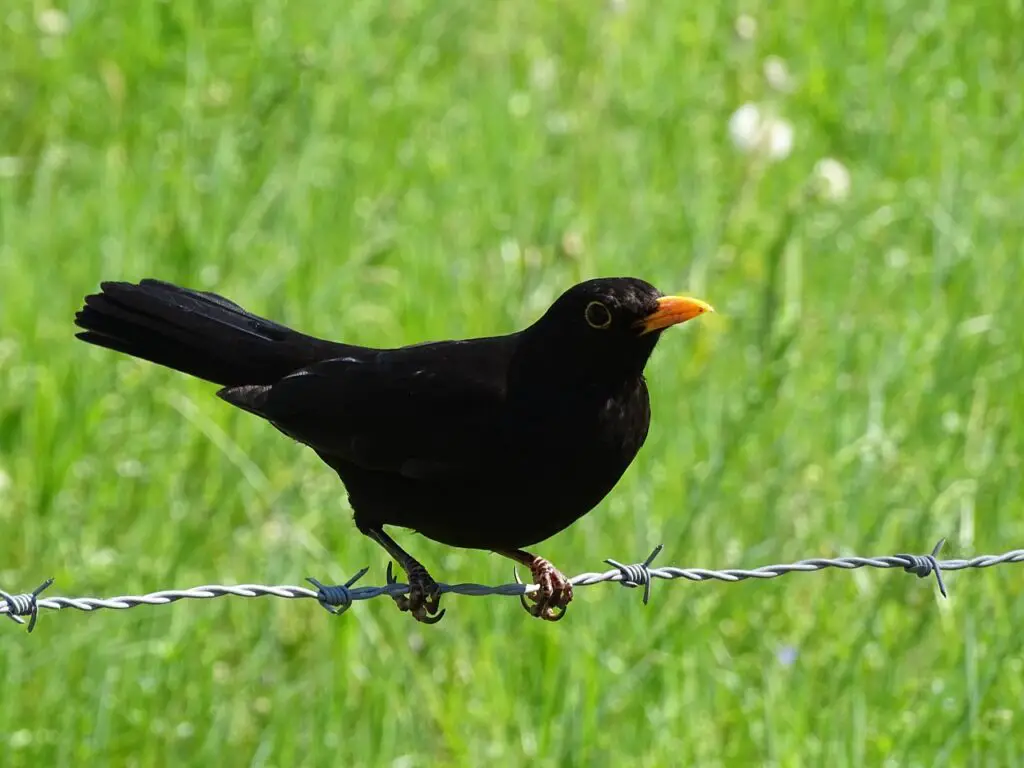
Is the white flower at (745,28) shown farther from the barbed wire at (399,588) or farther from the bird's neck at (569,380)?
the bird's neck at (569,380)

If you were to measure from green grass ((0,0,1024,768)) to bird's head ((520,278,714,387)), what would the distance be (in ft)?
3.35

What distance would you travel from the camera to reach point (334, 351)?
4.32 meters

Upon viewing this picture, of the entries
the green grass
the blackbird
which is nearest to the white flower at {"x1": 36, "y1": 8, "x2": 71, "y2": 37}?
the green grass

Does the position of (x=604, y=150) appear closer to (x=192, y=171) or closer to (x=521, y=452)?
(x=192, y=171)

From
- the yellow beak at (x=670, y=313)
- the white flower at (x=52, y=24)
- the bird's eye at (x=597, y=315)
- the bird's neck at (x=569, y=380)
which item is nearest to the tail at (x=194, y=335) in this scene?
the bird's neck at (x=569, y=380)

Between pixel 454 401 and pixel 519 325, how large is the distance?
2030mm

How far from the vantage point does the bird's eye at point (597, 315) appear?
390 centimetres

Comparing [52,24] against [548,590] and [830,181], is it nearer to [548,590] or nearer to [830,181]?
[830,181]

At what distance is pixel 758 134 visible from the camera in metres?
7.38

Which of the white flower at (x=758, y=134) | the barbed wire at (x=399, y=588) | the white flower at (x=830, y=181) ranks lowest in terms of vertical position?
the barbed wire at (x=399, y=588)

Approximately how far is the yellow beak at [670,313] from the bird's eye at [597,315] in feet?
0.27

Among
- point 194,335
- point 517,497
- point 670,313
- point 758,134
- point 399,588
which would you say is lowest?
point 399,588

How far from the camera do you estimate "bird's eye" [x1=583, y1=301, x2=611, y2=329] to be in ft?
12.8

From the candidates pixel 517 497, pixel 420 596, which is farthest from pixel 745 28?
pixel 517 497
